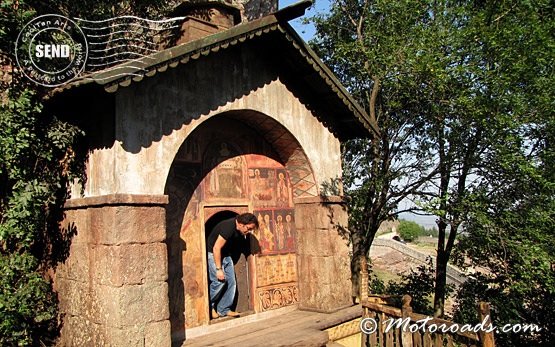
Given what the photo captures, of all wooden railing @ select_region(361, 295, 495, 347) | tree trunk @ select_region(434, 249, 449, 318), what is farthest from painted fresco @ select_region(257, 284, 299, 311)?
tree trunk @ select_region(434, 249, 449, 318)

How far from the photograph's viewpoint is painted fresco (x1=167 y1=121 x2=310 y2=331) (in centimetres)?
652

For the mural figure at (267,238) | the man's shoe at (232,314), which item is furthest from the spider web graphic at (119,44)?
the man's shoe at (232,314)

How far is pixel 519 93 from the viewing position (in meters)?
9.16

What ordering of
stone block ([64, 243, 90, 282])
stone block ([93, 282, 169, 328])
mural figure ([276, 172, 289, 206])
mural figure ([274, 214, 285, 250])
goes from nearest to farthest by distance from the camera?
stone block ([93, 282, 169, 328]) < stone block ([64, 243, 90, 282]) < mural figure ([274, 214, 285, 250]) < mural figure ([276, 172, 289, 206])

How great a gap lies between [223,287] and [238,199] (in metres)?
1.45

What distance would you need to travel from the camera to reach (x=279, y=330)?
22.2 feet

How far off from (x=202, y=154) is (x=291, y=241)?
246 centimetres

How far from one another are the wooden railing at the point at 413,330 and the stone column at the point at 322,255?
24.5 inches

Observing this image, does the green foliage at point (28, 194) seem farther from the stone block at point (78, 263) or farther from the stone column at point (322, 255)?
the stone column at point (322, 255)

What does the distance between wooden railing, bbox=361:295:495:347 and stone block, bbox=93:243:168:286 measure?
12.6 ft

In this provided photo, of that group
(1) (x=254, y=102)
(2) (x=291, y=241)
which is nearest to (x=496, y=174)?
(2) (x=291, y=241)

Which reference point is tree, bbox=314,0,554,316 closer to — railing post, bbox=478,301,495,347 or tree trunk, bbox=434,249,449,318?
tree trunk, bbox=434,249,449,318

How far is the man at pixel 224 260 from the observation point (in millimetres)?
6828

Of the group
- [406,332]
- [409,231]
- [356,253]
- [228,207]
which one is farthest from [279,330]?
[409,231]
